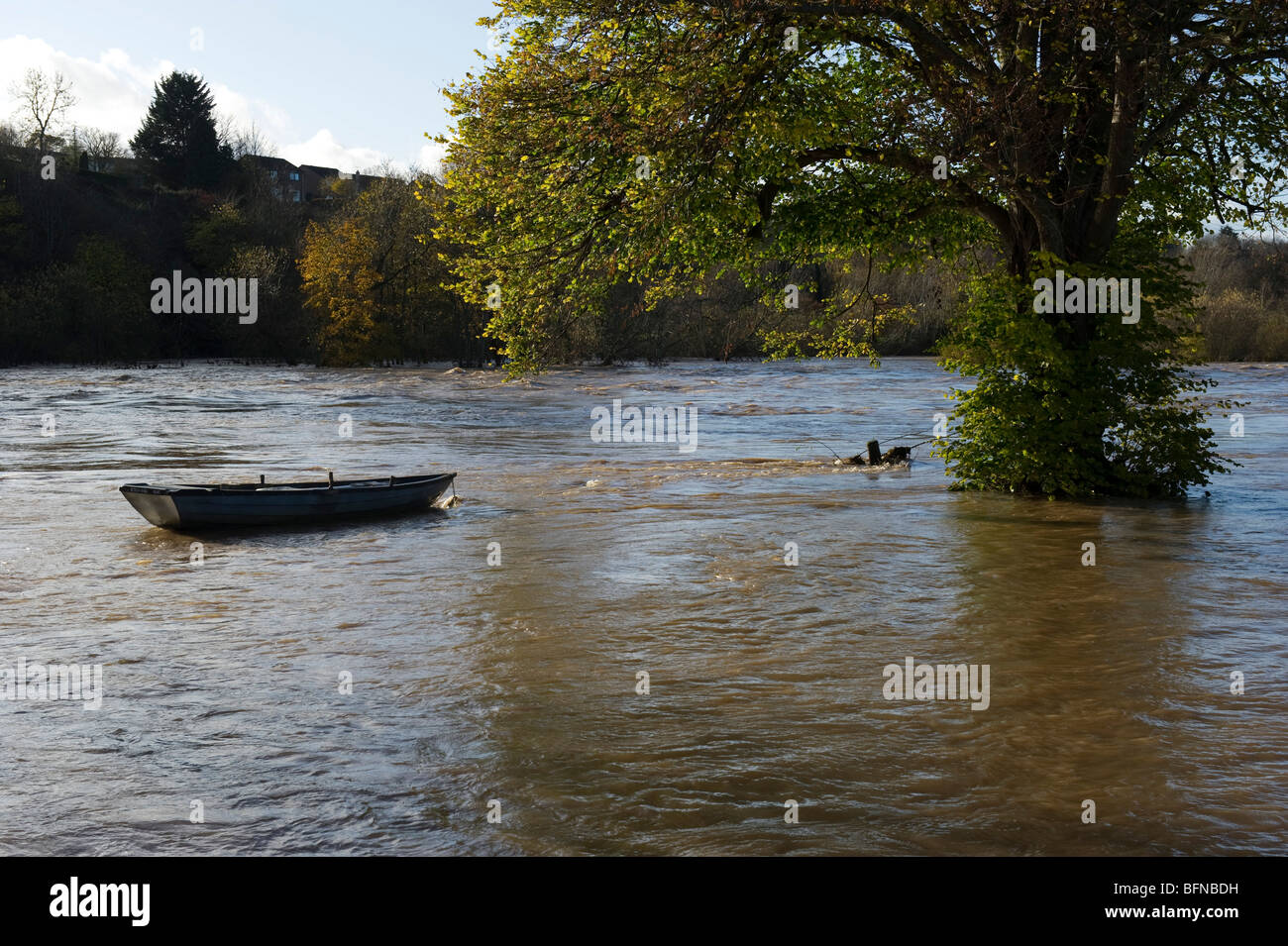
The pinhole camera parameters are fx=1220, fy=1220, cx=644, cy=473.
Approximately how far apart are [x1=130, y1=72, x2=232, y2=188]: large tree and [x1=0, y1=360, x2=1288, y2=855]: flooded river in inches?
3416

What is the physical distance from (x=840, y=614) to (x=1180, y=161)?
12.7 m

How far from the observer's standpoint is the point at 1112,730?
9977 mm

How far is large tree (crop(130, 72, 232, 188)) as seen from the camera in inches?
4151

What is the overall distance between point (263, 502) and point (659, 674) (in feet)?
35.2

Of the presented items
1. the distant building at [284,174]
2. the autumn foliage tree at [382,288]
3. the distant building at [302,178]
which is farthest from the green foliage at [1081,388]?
the distant building at [284,174]

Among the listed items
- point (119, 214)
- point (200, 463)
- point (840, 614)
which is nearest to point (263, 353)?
point (119, 214)

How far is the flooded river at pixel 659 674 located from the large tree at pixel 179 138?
285 ft

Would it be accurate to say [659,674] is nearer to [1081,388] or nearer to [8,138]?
[1081,388]

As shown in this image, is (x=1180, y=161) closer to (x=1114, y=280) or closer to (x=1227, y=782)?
(x=1114, y=280)

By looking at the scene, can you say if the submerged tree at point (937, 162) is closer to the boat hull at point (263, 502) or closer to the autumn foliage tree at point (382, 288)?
the boat hull at point (263, 502)

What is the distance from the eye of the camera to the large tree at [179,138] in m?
105

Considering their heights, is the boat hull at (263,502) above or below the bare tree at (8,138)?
below

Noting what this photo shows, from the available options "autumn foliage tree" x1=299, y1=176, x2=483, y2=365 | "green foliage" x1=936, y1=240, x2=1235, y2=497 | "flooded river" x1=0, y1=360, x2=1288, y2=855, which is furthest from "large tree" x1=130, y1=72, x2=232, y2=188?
"green foliage" x1=936, y1=240, x2=1235, y2=497

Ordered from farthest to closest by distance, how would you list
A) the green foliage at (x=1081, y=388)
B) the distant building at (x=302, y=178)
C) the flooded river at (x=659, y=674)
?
the distant building at (x=302, y=178), the green foliage at (x=1081, y=388), the flooded river at (x=659, y=674)
